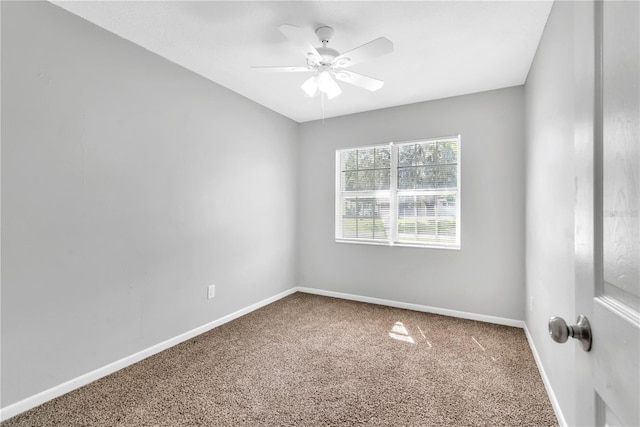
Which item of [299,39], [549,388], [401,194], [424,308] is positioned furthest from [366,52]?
[424,308]

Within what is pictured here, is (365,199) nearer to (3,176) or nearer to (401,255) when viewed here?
(401,255)

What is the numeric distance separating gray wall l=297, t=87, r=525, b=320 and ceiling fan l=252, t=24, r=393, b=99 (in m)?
1.45

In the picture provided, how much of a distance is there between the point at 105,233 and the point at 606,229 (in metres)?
2.60

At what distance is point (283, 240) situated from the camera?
402 cm

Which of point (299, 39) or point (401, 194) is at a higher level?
point (299, 39)

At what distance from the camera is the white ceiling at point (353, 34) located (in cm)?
188

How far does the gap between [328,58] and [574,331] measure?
2.06 metres

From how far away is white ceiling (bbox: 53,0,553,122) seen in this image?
74.1 inches

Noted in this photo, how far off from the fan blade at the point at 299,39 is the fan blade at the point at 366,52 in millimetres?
167

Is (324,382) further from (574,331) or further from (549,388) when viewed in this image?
(574,331)

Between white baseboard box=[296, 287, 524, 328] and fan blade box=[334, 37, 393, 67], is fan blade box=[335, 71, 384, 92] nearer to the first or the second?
fan blade box=[334, 37, 393, 67]

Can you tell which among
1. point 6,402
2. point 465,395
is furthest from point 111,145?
point 465,395

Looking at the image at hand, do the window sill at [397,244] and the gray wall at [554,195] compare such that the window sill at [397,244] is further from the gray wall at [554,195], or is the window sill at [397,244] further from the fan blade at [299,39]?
the fan blade at [299,39]

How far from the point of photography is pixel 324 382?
6.66ft
